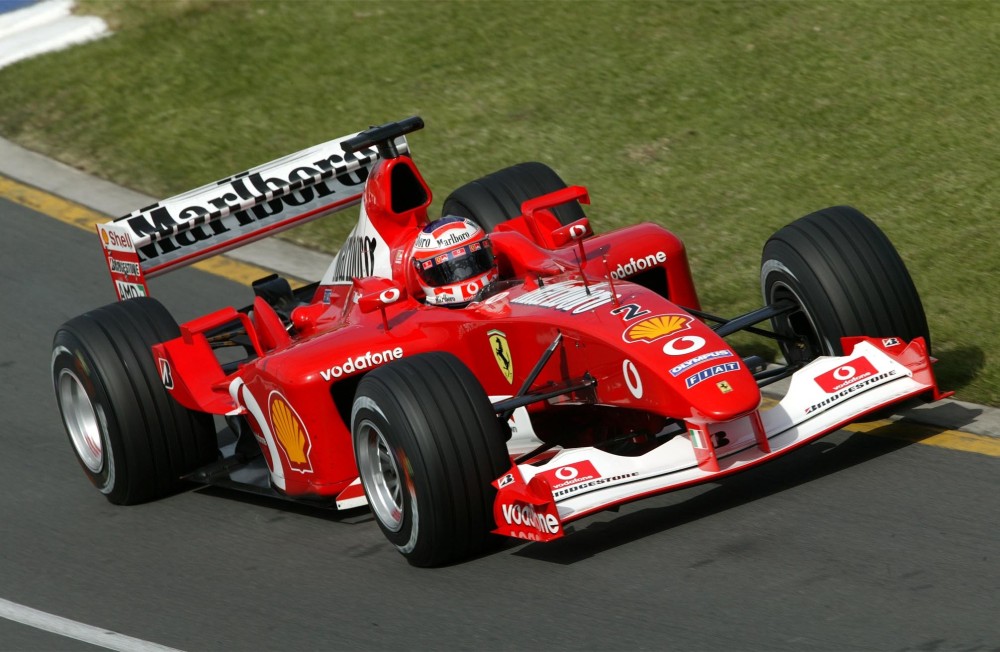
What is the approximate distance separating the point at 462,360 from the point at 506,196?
2.00 metres

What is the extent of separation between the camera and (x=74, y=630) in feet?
20.7

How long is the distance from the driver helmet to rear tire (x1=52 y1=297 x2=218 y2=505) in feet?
4.90

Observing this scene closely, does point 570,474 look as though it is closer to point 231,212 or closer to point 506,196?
point 506,196

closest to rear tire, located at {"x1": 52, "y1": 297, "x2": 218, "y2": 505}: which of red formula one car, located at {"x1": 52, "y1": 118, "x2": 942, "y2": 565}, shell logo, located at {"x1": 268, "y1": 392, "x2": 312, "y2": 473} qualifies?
red formula one car, located at {"x1": 52, "y1": 118, "x2": 942, "y2": 565}

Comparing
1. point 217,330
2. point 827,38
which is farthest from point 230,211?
point 827,38

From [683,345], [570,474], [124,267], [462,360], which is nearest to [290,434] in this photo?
[462,360]

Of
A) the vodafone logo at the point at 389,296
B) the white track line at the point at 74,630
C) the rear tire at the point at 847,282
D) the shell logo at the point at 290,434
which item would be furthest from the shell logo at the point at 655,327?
the white track line at the point at 74,630

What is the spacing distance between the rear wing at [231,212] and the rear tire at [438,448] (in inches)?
101

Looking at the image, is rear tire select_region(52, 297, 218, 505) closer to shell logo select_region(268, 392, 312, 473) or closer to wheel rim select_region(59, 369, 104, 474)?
wheel rim select_region(59, 369, 104, 474)

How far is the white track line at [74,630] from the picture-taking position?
603 cm

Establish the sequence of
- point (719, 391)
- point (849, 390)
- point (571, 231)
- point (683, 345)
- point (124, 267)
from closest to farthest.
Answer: point (719, 391) → point (683, 345) → point (849, 390) → point (571, 231) → point (124, 267)

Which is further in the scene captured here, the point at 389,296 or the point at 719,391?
the point at 389,296

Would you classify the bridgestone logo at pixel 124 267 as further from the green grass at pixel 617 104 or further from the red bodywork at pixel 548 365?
the green grass at pixel 617 104

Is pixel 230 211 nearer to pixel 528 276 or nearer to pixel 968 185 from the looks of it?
pixel 528 276
